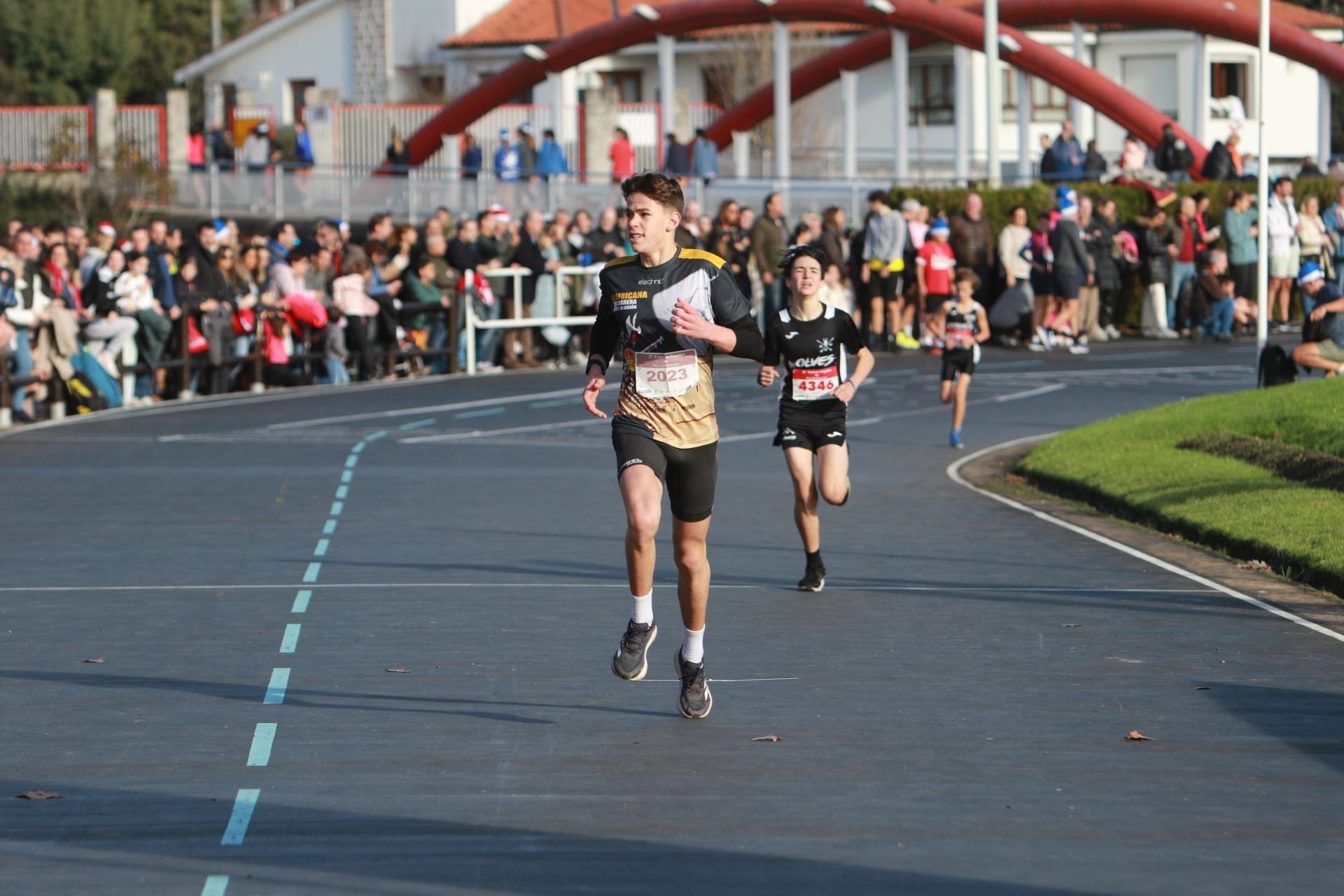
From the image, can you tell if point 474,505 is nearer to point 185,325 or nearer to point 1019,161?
point 185,325

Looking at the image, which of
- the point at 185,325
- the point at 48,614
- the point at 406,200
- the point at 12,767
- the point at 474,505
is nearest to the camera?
the point at 12,767

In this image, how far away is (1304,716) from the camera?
26.7 feet

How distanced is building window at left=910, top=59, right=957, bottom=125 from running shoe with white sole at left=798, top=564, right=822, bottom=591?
170 ft

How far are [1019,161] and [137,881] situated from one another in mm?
34308

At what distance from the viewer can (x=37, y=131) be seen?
44625 mm

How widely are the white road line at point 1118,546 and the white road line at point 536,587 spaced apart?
0.30m

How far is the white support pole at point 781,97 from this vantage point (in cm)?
4075

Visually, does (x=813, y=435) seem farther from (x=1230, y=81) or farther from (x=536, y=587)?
(x=1230, y=81)

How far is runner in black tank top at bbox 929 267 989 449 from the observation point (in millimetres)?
18703

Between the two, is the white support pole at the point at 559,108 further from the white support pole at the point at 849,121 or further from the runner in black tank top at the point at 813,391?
the runner in black tank top at the point at 813,391

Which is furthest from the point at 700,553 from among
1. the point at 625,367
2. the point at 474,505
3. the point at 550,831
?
the point at 474,505

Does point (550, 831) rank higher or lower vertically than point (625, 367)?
lower

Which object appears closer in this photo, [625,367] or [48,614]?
[625,367]

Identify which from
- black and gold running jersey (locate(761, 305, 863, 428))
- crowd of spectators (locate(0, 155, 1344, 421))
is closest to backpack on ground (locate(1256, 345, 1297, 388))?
crowd of spectators (locate(0, 155, 1344, 421))
